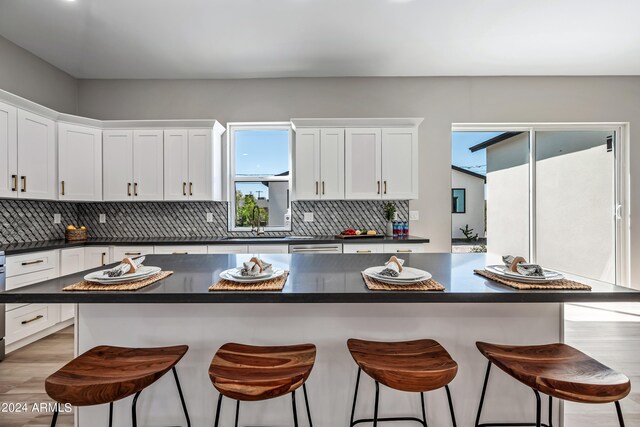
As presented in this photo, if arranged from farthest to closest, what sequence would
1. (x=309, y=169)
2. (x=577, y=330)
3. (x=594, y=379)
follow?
(x=309, y=169)
(x=577, y=330)
(x=594, y=379)

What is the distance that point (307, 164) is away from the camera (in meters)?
3.66

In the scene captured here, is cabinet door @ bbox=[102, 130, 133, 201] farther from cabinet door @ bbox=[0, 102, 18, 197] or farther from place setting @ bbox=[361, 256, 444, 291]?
place setting @ bbox=[361, 256, 444, 291]

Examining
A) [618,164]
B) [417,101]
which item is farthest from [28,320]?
[618,164]

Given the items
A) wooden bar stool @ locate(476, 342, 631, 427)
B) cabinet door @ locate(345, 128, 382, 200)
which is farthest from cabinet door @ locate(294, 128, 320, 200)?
wooden bar stool @ locate(476, 342, 631, 427)

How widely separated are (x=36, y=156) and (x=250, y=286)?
3301 millimetres

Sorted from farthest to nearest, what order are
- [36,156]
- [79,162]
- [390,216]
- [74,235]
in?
[390,216] < [74,235] < [79,162] < [36,156]

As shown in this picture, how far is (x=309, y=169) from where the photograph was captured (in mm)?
3666

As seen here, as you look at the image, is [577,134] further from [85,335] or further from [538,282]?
[85,335]

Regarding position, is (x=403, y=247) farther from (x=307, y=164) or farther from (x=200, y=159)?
(x=200, y=159)

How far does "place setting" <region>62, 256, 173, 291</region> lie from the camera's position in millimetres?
1232

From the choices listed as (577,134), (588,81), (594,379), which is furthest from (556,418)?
(588,81)

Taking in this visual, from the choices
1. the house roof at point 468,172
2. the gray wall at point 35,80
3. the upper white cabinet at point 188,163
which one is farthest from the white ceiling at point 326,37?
the house roof at point 468,172

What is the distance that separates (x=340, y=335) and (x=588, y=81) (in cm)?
482

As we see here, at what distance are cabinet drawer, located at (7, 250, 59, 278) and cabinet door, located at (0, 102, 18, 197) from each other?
23.9 inches
